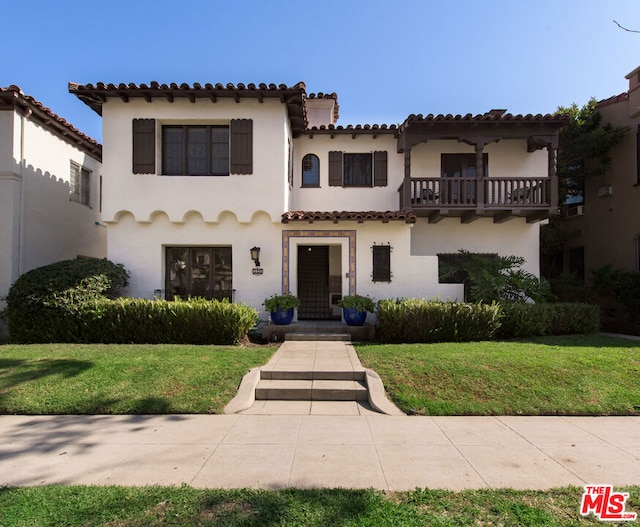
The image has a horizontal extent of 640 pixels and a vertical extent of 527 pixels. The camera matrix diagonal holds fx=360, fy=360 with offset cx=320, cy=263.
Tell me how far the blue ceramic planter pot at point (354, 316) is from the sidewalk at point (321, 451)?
4.74m

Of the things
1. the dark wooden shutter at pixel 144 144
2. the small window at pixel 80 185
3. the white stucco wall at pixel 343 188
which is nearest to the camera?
the dark wooden shutter at pixel 144 144

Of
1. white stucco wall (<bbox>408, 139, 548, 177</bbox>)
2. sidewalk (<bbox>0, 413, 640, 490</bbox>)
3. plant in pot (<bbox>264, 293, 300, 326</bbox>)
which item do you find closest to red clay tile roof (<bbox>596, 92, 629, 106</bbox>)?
white stucco wall (<bbox>408, 139, 548, 177</bbox>)

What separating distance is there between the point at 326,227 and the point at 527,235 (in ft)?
23.0

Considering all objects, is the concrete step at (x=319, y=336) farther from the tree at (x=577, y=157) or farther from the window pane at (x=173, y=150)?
the tree at (x=577, y=157)

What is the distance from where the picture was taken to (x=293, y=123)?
1169 cm

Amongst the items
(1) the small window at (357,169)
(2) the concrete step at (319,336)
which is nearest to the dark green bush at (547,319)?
(2) the concrete step at (319,336)

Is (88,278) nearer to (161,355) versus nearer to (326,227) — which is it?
(161,355)

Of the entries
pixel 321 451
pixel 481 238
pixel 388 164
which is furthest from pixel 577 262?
pixel 321 451

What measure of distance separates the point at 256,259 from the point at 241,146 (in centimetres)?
328

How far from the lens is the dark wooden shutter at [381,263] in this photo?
10.9 m

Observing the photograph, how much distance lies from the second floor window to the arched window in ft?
9.73

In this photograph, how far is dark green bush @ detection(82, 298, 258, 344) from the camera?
8891 mm

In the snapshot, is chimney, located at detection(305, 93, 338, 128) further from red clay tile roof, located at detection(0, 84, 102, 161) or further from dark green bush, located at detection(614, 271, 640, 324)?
dark green bush, located at detection(614, 271, 640, 324)

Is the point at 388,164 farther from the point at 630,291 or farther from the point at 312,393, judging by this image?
the point at 312,393
